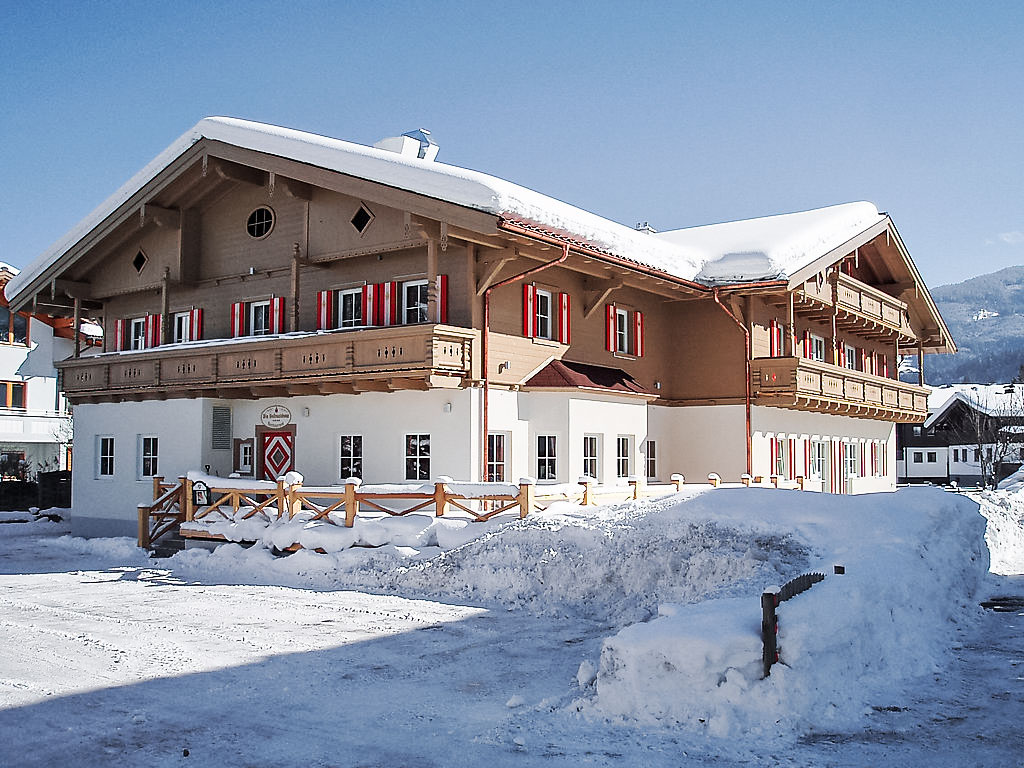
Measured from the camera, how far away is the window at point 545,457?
21516 mm

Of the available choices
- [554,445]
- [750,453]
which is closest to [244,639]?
[554,445]

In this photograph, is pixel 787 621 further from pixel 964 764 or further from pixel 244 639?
pixel 244 639

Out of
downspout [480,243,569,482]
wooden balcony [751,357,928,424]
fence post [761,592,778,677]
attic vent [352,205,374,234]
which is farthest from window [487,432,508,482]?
fence post [761,592,778,677]

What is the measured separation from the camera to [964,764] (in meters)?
6.97

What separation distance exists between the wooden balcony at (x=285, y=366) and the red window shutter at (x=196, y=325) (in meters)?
1.48

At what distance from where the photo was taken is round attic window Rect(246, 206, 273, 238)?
24.0m

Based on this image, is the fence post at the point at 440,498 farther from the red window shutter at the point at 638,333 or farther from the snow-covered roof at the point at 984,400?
the snow-covered roof at the point at 984,400

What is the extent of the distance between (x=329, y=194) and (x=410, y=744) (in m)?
17.1

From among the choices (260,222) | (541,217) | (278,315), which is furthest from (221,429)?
(541,217)

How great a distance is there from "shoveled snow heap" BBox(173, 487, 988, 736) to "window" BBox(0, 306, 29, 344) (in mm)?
27089

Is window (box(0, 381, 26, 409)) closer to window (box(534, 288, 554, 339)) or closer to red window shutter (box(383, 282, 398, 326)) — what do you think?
red window shutter (box(383, 282, 398, 326))

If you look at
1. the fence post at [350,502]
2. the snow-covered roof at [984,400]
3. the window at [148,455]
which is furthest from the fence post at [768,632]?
the snow-covered roof at [984,400]

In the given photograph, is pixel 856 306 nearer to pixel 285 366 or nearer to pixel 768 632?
pixel 285 366

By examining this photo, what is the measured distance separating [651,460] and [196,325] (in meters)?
12.3
